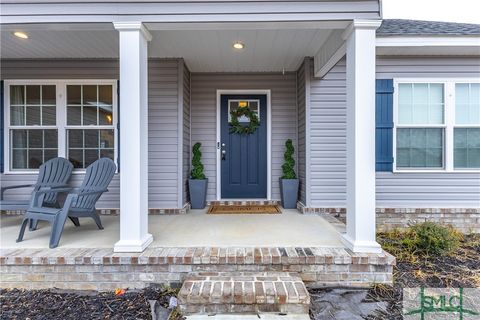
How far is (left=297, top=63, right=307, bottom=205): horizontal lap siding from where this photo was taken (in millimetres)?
4309

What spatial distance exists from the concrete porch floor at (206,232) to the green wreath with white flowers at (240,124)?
1.55 metres

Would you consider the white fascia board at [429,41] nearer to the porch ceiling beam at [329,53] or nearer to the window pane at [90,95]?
the porch ceiling beam at [329,53]

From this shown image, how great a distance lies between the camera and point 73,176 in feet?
13.6

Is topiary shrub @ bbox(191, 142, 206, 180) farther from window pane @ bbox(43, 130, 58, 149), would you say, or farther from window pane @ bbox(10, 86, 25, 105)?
window pane @ bbox(10, 86, 25, 105)

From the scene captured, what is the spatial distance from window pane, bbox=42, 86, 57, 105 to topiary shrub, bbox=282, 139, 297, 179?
3.68 metres

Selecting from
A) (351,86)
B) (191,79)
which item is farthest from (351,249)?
(191,79)

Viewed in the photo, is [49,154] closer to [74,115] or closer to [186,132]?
[74,115]

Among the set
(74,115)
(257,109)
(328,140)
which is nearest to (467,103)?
(328,140)

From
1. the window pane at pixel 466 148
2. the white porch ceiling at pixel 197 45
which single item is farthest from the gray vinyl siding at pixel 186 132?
the window pane at pixel 466 148

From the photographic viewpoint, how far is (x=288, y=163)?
15.0 feet

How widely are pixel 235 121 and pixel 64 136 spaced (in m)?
2.66

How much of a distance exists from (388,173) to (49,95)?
533cm

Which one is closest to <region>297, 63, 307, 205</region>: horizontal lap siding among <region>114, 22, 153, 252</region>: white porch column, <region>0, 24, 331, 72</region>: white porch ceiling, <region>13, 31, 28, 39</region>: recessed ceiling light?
<region>0, 24, 331, 72</region>: white porch ceiling

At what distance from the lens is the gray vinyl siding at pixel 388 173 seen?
4.19 m
